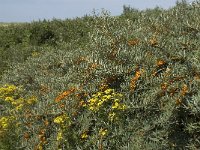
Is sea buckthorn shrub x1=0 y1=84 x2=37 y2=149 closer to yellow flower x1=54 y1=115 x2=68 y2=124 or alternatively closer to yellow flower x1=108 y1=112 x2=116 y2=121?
yellow flower x1=54 y1=115 x2=68 y2=124

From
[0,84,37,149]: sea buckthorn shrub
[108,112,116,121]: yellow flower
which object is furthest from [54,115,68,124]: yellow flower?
[0,84,37,149]: sea buckthorn shrub

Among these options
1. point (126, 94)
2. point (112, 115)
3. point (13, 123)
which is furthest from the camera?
point (13, 123)

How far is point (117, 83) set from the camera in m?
7.51

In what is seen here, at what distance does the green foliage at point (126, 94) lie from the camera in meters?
6.15

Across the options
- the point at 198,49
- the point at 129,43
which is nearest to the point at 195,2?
the point at 129,43

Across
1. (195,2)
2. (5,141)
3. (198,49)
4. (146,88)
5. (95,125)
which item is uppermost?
(195,2)

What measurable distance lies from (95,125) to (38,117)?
165cm

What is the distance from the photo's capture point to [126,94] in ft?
22.7

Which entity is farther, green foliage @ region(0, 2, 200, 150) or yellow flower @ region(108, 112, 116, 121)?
yellow flower @ region(108, 112, 116, 121)

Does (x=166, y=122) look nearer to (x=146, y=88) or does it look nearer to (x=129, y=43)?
(x=146, y=88)

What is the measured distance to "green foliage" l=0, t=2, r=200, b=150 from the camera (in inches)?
242

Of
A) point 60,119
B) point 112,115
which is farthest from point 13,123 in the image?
point 112,115

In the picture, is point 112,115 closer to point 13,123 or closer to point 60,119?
point 60,119

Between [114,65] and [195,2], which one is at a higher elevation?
[195,2]
